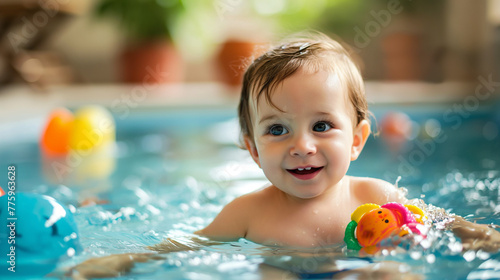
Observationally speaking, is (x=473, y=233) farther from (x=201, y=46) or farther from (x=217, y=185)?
(x=201, y=46)

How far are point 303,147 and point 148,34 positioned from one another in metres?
6.27

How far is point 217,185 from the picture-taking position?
311 centimetres

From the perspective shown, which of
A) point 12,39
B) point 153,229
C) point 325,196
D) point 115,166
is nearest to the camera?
point 325,196

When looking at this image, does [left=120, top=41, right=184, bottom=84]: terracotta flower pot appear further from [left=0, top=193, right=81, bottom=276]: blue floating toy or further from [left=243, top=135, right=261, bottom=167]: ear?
[left=0, top=193, right=81, bottom=276]: blue floating toy

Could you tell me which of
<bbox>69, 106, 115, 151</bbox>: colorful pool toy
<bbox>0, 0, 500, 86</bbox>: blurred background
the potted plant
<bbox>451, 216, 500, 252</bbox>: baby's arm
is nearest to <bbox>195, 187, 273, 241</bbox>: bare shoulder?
<bbox>451, 216, 500, 252</bbox>: baby's arm

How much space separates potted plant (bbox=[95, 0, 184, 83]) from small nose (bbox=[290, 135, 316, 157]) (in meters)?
6.05

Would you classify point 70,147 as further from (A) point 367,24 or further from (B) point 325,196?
(A) point 367,24

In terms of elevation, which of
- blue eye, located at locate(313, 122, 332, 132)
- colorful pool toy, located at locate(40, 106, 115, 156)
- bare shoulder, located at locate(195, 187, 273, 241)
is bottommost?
bare shoulder, located at locate(195, 187, 273, 241)

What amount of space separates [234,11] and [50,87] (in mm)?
2951

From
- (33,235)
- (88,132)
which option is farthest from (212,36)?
(33,235)

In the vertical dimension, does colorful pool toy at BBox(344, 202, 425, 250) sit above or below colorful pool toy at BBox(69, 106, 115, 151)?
below

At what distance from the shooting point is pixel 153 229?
2.12 metres

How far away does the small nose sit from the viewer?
62.3 inches

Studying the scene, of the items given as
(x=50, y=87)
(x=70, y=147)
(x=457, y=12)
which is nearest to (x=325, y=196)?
(x=70, y=147)
